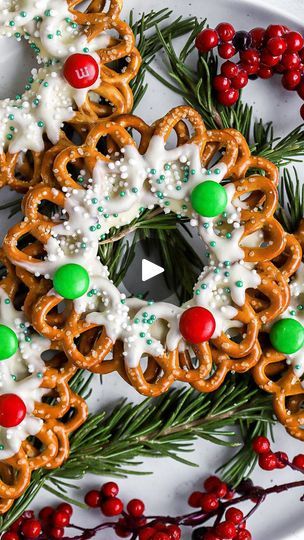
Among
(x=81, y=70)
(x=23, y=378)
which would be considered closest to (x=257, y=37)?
(x=81, y=70)

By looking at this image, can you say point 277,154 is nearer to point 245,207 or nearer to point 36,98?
point 245,207

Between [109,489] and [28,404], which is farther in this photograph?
[109,489]

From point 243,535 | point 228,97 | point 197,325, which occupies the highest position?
point 228,97

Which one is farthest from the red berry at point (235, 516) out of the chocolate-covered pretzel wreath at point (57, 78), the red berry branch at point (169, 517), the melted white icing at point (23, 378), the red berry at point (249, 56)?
the red berry at point (249, 56)

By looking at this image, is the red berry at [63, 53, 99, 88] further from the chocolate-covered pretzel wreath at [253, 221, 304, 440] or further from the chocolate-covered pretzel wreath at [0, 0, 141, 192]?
the chocolate-covered pretzel wreath at [253, 221, 304, 440]

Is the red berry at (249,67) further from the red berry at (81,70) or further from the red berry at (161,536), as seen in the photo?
the red berry at (161,536)

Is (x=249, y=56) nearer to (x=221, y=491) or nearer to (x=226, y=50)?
(x=226, y=50)

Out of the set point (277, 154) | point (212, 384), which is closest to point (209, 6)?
point (277, 154)
